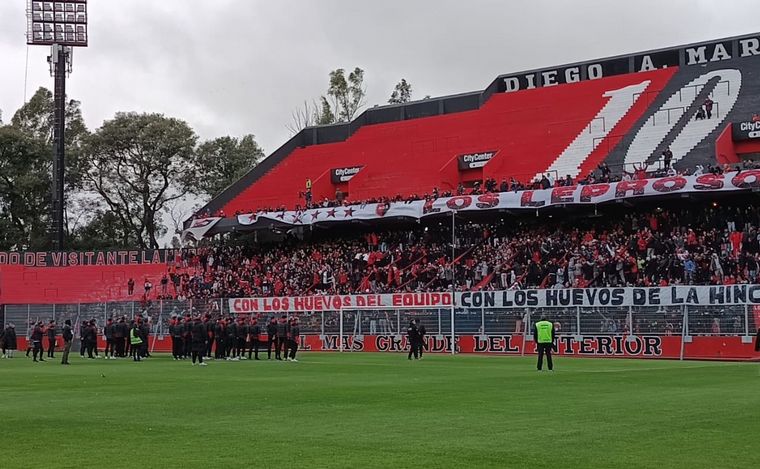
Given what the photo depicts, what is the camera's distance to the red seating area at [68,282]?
205 feet

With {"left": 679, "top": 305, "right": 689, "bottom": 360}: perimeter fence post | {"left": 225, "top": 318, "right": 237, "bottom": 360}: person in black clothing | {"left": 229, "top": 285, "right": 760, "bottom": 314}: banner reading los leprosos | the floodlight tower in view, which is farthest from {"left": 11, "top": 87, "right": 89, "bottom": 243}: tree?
{"left": 679, "top": 305, "right": 689, "bottom": 360}: perimeter fence post

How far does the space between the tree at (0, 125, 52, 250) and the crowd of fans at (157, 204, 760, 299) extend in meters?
23.5

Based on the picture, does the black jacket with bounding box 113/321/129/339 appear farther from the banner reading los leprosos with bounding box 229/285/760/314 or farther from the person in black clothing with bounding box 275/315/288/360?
the banner reading los leprosos with bounding box 229/285/760/314

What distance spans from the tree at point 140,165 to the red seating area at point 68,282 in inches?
775

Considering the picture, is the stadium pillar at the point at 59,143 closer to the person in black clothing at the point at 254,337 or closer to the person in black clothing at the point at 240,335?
the person in black clothing at the point at 240,335

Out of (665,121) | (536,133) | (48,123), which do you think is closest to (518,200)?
(536,133)

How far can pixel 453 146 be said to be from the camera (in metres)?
61.4

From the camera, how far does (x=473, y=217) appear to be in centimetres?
5397

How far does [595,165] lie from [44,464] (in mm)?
45422

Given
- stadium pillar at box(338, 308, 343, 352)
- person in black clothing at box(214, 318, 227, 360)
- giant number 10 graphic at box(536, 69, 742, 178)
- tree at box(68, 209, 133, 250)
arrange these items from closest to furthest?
person in black clothing at box(214, 318, 227, 360) < stadium pillar at box(338, 308, 343, 352) < giant number 10 graphic at box(536, 69, 742, 178) < tree at box(68, 209, 133, 250)

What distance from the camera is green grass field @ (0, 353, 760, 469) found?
11.6 m

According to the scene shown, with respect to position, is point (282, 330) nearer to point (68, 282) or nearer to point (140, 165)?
point (68, 282)

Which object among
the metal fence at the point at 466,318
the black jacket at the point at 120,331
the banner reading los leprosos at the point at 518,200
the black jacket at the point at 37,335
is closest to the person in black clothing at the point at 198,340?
the black jacket at the point at 120,331

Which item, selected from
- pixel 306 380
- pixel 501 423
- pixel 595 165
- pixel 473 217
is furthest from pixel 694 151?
pixel 501 423
